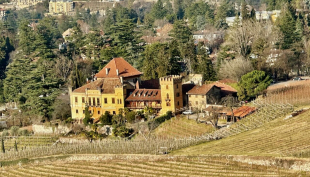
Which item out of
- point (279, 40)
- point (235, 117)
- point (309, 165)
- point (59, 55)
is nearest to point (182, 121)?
point (235, 117)

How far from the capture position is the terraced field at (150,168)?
4150 centimetres

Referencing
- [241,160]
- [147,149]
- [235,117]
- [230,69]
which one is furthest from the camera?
[230,69]

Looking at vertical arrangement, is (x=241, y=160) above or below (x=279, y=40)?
below

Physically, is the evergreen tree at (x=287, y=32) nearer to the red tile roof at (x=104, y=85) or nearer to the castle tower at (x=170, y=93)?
the castle tower at (x=170, y=93)

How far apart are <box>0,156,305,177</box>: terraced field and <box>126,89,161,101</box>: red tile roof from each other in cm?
1271

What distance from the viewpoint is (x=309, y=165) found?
39750 millimetres

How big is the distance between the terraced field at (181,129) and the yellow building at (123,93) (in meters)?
2.40

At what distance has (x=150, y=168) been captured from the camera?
4525cm

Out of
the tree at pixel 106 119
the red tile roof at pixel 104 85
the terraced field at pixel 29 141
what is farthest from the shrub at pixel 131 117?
the terraced field at pixel 29 141

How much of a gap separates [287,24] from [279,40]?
500 centimetres

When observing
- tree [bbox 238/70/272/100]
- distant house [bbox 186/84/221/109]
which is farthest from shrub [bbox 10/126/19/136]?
tree [bbox 238/70/272/100]

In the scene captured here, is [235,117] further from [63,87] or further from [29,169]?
[63,87]

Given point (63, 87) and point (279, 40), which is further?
→ point (279, 40)

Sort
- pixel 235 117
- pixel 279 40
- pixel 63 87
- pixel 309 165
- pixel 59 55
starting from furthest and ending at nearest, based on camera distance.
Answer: pixel 59 55 → pixel 279 40 → pixel 63 87 → pixel 235 117 → pixel 309 165
